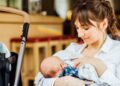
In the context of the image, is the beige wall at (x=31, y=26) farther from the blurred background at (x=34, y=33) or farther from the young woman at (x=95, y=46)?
the young woman at (x=95, y=46)

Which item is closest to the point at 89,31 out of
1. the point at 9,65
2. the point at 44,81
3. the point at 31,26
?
the point at 44,81

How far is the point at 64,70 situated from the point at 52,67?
0.07 metres

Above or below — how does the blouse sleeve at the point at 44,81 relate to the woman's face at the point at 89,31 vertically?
below

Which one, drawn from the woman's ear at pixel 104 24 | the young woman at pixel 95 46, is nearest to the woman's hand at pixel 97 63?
the young woman at pixel 95 46

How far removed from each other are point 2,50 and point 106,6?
63 centimetres

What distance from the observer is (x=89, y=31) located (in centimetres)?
171

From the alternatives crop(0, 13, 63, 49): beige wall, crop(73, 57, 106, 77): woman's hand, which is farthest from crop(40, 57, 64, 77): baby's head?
crop(0, 13, 63, 49): beige wall

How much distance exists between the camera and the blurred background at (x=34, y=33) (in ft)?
12.0

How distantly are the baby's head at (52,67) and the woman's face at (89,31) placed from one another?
0.61 feet

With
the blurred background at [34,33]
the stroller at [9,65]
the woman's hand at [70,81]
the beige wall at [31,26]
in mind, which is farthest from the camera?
the blurred background at [34,33]

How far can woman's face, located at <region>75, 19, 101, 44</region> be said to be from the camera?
1703 millimetres

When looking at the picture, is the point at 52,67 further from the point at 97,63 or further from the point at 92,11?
the point at 92,11

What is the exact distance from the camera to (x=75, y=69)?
1.62 metres

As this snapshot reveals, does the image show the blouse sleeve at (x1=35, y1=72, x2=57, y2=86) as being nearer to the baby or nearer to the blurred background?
the baby
